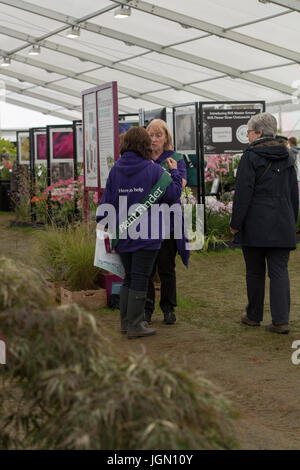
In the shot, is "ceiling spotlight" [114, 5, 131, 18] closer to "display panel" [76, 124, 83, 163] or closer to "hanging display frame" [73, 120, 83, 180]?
"hanging display frame" [73, 120, 83, 180]

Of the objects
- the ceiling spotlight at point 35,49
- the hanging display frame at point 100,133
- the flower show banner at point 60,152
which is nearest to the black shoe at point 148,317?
the hanging display frame at point 100,133

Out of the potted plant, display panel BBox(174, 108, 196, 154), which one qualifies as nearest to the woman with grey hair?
the potted plant

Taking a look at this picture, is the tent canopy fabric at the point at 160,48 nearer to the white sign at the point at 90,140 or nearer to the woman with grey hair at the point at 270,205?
the white sign at the point at 90,140

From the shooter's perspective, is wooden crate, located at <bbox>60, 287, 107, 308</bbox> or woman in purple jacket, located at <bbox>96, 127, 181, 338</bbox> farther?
wooden crate, located at <bbox>60, 287, 107, 308</bbox>

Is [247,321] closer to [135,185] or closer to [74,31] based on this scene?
[135,185]

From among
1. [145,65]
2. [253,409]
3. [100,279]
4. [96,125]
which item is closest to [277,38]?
[145,65]

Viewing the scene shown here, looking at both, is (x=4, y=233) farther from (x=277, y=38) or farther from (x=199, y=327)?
(x=199, y=327)

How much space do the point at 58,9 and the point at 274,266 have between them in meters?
11.3

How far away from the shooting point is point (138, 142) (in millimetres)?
4996

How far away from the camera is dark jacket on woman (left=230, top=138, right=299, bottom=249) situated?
17.3 ft

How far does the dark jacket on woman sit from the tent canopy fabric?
6.91m

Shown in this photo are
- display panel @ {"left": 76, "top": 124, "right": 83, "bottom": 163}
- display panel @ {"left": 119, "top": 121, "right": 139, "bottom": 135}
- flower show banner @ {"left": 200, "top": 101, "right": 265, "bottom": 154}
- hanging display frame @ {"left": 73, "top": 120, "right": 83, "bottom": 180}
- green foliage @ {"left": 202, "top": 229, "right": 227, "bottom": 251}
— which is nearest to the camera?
display panel @ {"left": 119, "top": 121, "right": 139, "bottom": 135}

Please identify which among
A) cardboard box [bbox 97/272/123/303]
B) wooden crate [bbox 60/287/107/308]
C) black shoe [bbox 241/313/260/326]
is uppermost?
cardboard box [bbox 97/272/123/303]

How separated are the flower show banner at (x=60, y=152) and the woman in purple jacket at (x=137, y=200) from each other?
8808mm
